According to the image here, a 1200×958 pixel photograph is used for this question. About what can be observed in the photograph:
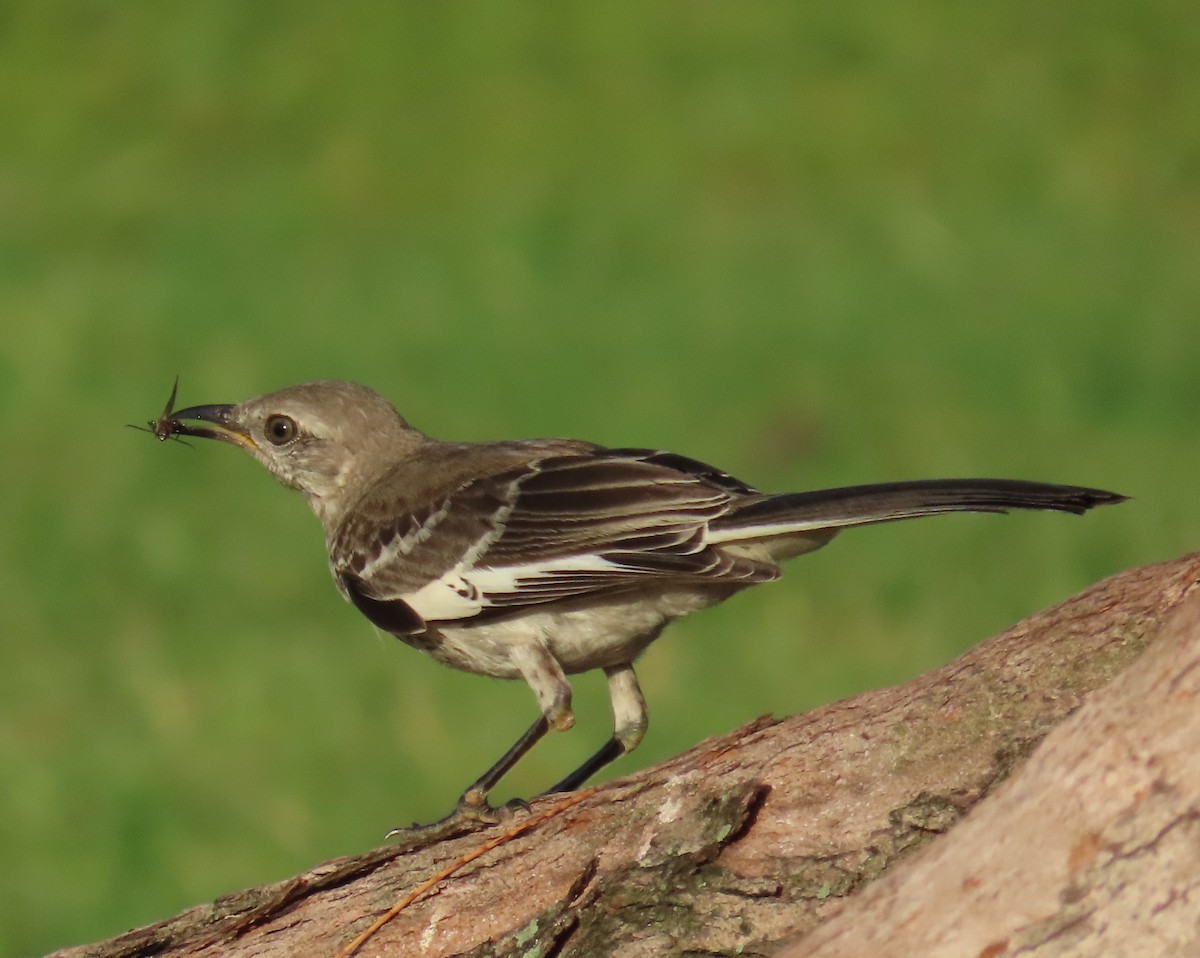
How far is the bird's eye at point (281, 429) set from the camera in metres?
7.78

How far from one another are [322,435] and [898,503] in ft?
9.41

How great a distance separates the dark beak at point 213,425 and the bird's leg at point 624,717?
6.11 ft

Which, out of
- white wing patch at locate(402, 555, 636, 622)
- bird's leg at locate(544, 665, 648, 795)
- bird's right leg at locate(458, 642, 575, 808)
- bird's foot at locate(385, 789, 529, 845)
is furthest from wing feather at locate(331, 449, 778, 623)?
bird's foot at locate(385, 789, 529, 845)

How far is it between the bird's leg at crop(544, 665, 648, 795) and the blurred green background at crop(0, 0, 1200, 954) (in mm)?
2047

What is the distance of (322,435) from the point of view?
774 cm

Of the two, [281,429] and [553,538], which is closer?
[553,538]

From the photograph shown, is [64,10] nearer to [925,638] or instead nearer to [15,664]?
[15,664]

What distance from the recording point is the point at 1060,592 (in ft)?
37.9

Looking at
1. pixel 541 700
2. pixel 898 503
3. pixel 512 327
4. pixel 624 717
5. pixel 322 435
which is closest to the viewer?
pixel 898 503

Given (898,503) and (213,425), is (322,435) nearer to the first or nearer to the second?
(213,425)

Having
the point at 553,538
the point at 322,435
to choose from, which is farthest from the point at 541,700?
the point at 322,435

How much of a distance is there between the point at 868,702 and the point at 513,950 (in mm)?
1238

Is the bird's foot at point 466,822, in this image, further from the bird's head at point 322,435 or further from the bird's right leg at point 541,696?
the bird's head at point 322,435

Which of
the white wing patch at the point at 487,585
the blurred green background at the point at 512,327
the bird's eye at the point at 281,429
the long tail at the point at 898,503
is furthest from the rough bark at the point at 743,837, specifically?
the blurred green background at the point at 512,327
